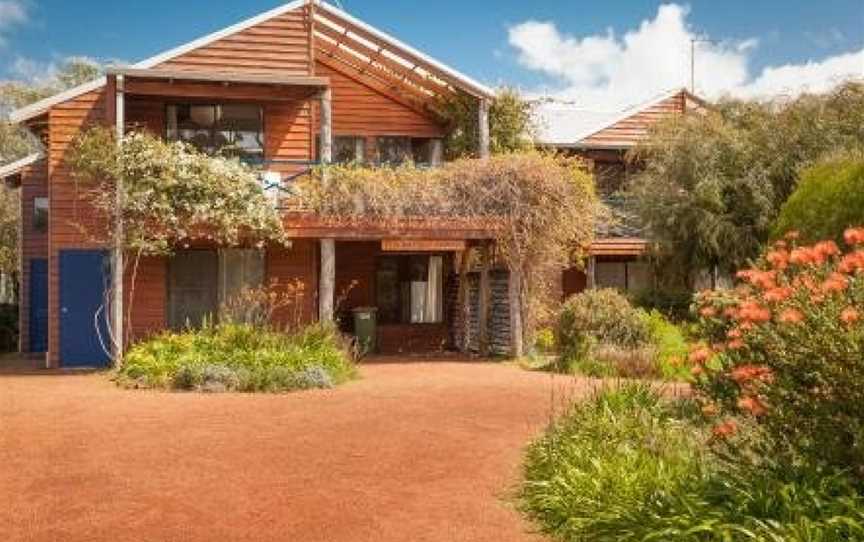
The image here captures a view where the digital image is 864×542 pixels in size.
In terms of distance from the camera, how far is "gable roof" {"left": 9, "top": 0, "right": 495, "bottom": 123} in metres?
18.5

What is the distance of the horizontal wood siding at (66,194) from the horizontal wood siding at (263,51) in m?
2.16

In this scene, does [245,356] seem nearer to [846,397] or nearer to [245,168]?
[245,168]

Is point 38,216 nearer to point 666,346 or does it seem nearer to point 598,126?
point 598,126

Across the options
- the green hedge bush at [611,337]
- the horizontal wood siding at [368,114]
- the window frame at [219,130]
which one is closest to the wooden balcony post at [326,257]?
the window frame at [219,130]

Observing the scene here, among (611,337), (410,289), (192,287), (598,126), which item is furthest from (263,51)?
(598,126)

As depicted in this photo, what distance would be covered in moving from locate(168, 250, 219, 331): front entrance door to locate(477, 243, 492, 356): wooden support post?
581 cm

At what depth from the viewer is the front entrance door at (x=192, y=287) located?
20.1m

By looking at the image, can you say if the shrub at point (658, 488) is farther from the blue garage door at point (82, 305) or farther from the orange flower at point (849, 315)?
the blue garage door at point (82, 305)

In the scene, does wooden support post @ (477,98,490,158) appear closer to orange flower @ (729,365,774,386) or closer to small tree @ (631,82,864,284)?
small tree @ (631,82,864,284)

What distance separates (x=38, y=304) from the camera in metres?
24.0

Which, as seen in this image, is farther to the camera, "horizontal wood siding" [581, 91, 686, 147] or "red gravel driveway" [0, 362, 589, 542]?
"horizontal wood siding" [581, 91, 686, 147]

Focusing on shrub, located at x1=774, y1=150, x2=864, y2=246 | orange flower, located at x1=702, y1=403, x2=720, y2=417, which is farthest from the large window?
orange flower, located at x1=702, y1=403, x2=720, y2=417

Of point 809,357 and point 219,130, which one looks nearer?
point 809,357

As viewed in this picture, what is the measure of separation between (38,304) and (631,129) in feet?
58.0
